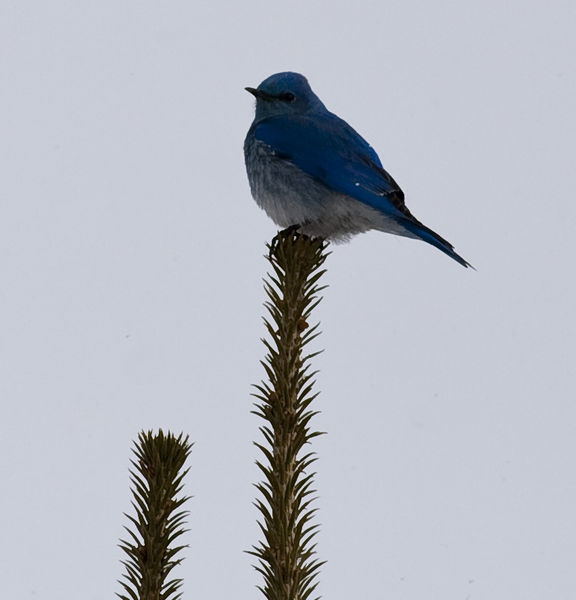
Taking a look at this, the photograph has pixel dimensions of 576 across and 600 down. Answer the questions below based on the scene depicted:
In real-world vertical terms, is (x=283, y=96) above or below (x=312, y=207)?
above

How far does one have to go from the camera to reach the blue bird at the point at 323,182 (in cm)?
614

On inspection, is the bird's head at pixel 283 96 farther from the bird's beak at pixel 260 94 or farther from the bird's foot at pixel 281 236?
the bird's foot at pixel 281 236

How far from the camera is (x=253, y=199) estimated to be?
6.59 meters

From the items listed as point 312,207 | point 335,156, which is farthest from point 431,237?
point 335,156

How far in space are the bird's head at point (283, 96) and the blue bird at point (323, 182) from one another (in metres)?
0.30

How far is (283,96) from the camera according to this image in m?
7.08

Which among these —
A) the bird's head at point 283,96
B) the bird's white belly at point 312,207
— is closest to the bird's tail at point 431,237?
the bird's white belly at point 312,207

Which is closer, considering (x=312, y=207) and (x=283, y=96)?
(x=312, y=207)

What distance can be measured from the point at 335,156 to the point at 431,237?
1057mm

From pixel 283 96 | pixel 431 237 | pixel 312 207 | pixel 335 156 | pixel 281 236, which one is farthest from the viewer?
pixel 283 96

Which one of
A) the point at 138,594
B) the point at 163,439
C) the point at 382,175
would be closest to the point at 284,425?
the point at 163,439

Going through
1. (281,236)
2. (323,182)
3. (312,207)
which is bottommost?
(281,236)

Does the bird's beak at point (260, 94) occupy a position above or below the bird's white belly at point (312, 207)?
above

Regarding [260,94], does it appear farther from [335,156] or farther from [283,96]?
[335,156]
